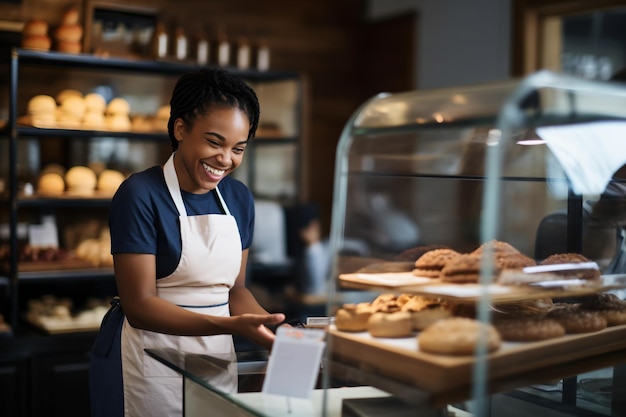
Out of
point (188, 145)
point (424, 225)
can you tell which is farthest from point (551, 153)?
point (424, 225)

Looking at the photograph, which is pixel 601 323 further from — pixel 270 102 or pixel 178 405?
pixel 270 102

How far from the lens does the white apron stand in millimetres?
1896

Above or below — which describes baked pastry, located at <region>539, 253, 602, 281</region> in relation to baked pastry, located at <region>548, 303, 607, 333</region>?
→ above

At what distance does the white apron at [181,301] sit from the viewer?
1896 millimetres

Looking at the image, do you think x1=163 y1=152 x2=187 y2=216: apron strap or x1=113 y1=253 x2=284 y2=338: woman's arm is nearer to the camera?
x1=113 y1=253 x2=284 y2=338: woman's arm

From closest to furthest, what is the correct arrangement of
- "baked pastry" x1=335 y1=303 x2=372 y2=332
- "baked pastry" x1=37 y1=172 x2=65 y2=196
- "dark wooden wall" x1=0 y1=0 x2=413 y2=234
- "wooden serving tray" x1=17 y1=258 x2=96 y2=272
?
"baked pastry" x1=335 y1=303 x2=372 y2=332
"wooden serving tray" x1=17 y1=258 x2=96 y2=272
"baked pastry" x1=37 y1=172 x2=65 y2=196
"dark wooden wall" x1=0 y1=0 x2=413 y2=234

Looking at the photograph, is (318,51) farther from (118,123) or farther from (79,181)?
(79,181)

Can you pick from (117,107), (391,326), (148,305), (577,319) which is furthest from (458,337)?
(117,107)

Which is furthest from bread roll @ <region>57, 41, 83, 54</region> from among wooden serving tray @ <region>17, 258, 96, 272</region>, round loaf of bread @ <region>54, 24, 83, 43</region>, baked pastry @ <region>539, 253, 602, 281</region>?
baked pastry @ <region>539, 253, 602, 281</region>

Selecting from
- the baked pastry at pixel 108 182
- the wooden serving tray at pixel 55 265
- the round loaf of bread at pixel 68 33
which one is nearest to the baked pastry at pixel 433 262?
the wooden serving tray at pixel 55 265

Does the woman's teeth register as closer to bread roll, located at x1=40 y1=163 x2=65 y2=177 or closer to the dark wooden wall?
bread roll, located at x1=40 y1=163 x2=65 y2=177

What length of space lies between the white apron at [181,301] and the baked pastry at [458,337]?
2.54ft

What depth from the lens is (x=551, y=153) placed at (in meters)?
1.68

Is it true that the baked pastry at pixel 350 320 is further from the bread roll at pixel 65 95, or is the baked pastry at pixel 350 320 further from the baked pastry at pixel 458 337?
the bread roll at pixel 65 95
